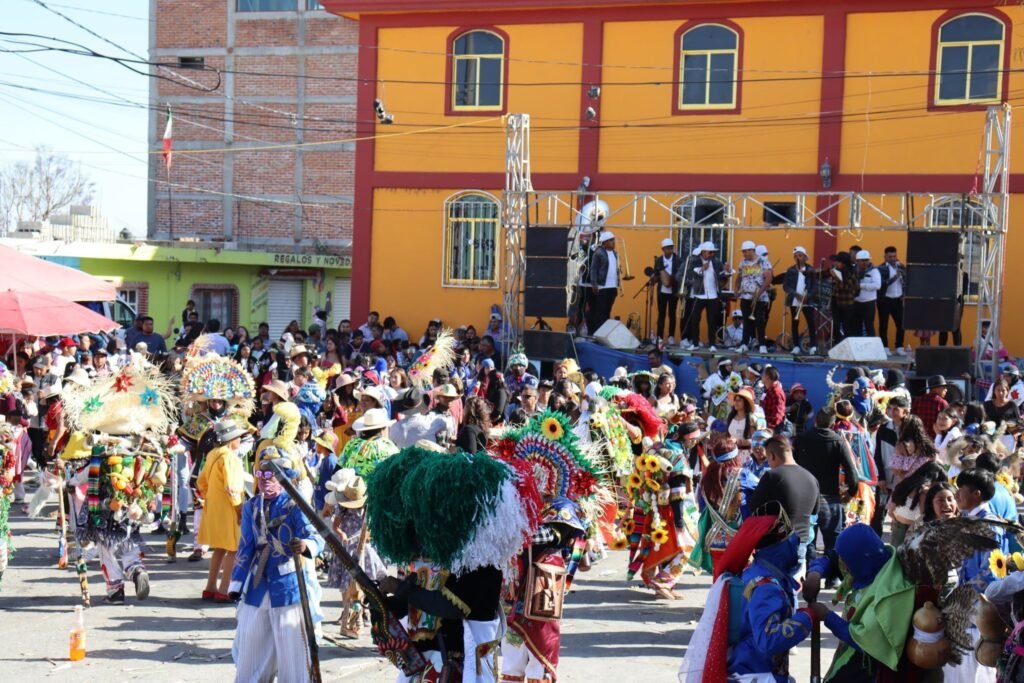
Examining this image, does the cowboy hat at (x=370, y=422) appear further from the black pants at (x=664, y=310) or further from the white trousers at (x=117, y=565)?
the black pants at (x=664, y=310)

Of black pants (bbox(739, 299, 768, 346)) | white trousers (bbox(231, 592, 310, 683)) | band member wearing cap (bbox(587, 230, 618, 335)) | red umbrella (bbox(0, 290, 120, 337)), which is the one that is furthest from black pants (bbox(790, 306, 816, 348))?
white trousers (bbox(231, 592, 310, 683))

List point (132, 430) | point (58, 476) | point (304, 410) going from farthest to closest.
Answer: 1. point (304, 410)
2. point (58, 476)
3. point (132, 430)

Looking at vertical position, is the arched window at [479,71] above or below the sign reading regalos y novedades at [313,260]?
above

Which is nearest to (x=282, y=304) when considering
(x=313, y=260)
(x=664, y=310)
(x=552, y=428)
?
(x=313, y=260)

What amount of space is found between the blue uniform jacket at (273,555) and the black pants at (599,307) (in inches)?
550

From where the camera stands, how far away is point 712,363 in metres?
20.1

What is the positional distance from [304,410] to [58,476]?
9.84 ft

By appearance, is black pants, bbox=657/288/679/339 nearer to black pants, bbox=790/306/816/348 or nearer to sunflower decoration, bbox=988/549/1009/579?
black pants, bbox=790/306/816/348

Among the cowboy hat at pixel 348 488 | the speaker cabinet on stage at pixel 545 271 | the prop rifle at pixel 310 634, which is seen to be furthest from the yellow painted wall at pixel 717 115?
the prop rifle at pixel 310 634

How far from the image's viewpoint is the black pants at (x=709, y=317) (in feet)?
68.0

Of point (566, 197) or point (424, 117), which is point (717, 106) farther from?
point (424, 117)

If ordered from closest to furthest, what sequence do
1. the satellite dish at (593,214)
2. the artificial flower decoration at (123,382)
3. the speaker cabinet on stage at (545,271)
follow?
the artificial flower decoration at (123,382) < the speaker cabinet on stage at (545,271) < the satellite dish at (593,214)

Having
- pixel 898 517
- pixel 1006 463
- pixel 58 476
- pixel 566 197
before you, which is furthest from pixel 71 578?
pixel 566 197

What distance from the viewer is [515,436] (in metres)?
7.72
